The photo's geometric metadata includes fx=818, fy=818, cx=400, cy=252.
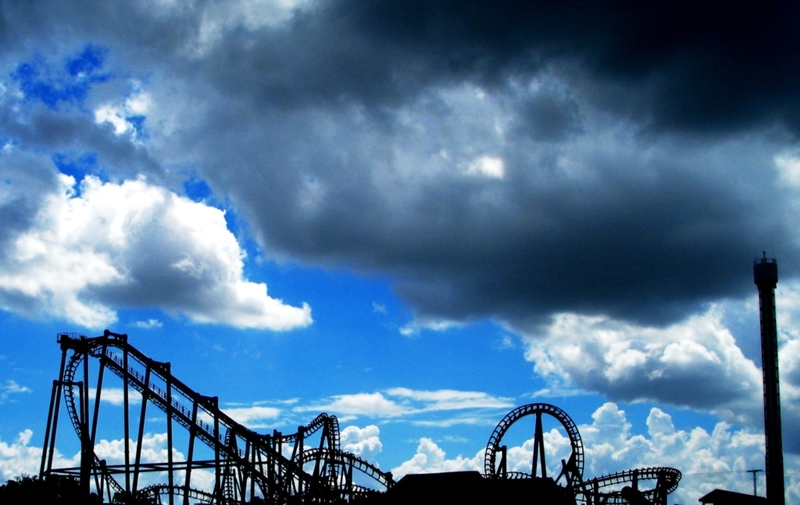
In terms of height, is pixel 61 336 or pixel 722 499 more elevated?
pixel 61 336

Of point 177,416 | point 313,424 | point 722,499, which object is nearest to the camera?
point 722,499

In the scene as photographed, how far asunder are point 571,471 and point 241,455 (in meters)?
18.2

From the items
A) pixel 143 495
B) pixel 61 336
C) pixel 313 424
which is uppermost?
pixel 61 336

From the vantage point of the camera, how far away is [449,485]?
120ft

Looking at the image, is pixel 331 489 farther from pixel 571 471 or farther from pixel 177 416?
pixel 571 471

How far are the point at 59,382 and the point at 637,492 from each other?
95.3 feet

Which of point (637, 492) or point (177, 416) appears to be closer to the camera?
point (637, 492)

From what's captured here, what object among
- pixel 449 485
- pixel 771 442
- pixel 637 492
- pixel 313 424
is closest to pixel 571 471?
pixel 637 492

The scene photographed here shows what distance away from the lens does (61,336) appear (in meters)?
42.3

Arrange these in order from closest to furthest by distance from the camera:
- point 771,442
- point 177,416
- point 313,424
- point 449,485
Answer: point 449,485
point 177,416
point 313,424
point 771,442

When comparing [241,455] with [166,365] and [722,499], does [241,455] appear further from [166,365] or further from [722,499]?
[722,499]

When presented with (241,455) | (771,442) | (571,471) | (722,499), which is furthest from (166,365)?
(771,442)

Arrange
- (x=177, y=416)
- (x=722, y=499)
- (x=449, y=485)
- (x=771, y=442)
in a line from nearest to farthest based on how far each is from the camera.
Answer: (x=449, y=485)
(x=722, y=499)
(x=177, y=416)
(x=771, y=442)

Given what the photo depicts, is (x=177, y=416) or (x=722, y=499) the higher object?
(x=177, y=416)
